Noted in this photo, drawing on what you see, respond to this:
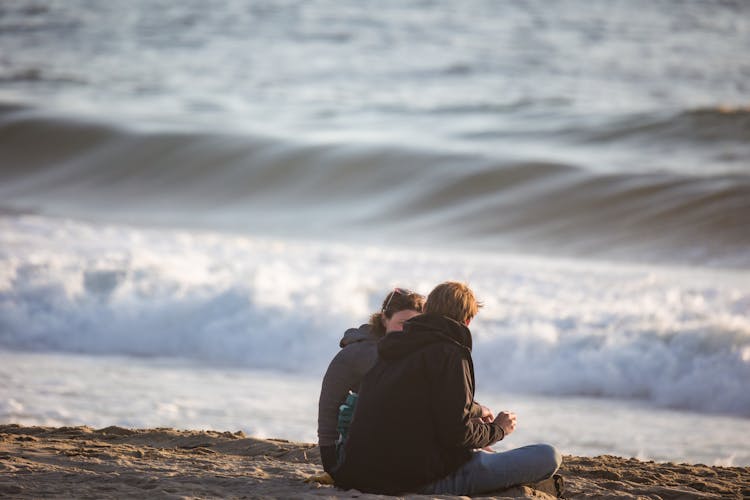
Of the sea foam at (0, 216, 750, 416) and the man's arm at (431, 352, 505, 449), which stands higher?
the sea foam at (0, 216, 750, 416)

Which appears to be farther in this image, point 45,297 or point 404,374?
point 45,297

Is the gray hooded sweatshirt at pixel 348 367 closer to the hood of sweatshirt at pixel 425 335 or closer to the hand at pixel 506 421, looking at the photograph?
the hood of sweatshirt at pixel 425 335

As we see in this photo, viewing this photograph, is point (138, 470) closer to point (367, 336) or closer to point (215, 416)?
point (367, 336)

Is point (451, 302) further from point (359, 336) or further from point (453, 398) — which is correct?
point (359, 336)

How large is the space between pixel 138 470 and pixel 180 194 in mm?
12934

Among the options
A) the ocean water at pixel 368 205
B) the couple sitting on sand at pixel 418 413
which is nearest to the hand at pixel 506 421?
the couple sitting on sand at pixel 418 413

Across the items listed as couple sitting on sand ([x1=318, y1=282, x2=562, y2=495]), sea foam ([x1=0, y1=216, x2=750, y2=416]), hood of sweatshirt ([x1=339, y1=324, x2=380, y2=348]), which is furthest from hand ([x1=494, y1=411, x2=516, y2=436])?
sea foam ([x1=0, y1=216, x2=750, y2=416])

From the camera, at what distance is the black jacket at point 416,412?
4148mm

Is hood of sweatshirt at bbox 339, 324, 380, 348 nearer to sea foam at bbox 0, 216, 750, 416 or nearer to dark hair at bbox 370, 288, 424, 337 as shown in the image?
dark hair at bbox 370, 288, 424, 337

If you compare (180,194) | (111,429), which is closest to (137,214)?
(180,194)

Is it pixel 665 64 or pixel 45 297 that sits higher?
pixel 665 64

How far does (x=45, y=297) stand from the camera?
10281 mm

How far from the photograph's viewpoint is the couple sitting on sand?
4.16 m

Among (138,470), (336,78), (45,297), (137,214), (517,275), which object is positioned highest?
(336,78)
